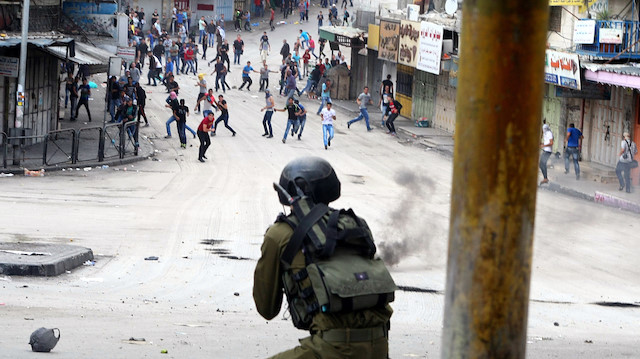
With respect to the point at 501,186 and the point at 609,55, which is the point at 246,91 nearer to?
the point at 609,55

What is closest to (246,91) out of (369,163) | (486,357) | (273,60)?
(273,60)

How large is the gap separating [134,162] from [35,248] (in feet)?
37.1

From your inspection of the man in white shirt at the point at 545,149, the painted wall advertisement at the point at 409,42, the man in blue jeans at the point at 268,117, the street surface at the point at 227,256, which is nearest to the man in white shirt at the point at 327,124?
the street surface at the point at 227,256

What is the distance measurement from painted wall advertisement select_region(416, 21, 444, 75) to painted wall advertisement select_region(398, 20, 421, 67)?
41 cm

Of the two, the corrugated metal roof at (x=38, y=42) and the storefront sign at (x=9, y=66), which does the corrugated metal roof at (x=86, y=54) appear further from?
the storefront sign at (x=9, y=66)

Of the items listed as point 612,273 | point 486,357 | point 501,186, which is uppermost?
point 501,186

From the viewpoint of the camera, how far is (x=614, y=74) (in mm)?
22359

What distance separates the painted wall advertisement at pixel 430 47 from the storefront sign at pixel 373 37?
4441 millimetres

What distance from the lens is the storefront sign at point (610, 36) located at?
76.7 ft

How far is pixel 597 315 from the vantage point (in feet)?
34.6

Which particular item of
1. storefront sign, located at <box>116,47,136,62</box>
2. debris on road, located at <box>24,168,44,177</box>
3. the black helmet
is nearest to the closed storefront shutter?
storefront sign, located at <box>116,47,136,62</box>

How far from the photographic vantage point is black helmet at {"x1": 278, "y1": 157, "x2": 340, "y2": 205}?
13.4 feet

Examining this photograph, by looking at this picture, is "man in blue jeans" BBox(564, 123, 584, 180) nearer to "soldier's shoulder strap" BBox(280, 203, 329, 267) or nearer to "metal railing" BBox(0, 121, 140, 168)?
"metal railing" BBox(0, 121, 140, 168)

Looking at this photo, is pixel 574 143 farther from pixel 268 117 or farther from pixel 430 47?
pixel 430 47
